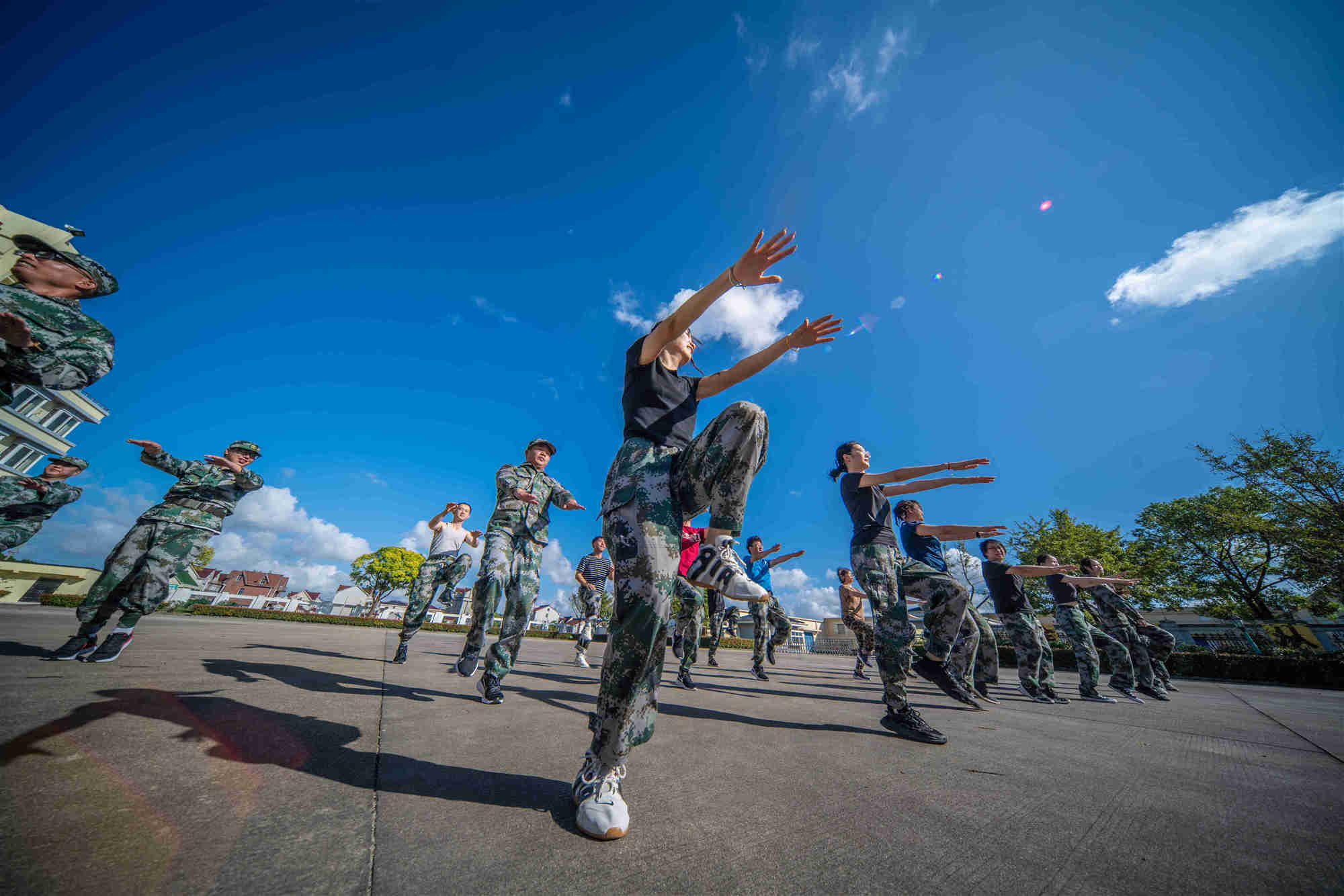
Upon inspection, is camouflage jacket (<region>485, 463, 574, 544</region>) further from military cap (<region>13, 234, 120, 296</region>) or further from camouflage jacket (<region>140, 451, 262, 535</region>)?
military cap (<region>13, 234, 120, 296</region>)

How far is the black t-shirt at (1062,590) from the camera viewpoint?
7223 millimetres

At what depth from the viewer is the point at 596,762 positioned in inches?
72.3

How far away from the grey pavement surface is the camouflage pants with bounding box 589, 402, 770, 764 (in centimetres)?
40

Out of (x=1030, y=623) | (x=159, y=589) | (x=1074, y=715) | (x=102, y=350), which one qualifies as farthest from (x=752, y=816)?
(x=1030, y=623)

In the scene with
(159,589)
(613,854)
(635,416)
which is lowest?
(613,854)

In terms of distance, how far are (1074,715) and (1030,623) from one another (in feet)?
7.47

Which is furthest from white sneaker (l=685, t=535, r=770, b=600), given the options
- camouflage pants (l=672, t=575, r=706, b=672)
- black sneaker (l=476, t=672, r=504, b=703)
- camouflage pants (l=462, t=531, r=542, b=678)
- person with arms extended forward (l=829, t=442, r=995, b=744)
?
camouflage pants (l=672, t=575, r=706, b=672)

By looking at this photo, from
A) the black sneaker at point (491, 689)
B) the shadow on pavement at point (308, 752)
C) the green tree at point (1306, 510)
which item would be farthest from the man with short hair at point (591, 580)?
the green tree at point (1306, 510)

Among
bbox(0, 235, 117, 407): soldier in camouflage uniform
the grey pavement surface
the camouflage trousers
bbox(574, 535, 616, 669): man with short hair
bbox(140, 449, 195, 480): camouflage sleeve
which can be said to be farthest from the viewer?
bbox(574, 535, 616, 669): man with short hair

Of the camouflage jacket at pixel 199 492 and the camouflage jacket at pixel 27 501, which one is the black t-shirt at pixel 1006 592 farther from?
the camouflage jacket at pixel 27 501

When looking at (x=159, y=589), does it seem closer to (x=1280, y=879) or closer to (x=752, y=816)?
(x=752, y=816)

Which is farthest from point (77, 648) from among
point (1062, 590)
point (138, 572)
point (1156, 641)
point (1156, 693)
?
point (1156, 641)

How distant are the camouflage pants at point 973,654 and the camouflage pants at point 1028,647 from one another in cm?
44

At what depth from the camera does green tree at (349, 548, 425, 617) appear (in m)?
49.7
